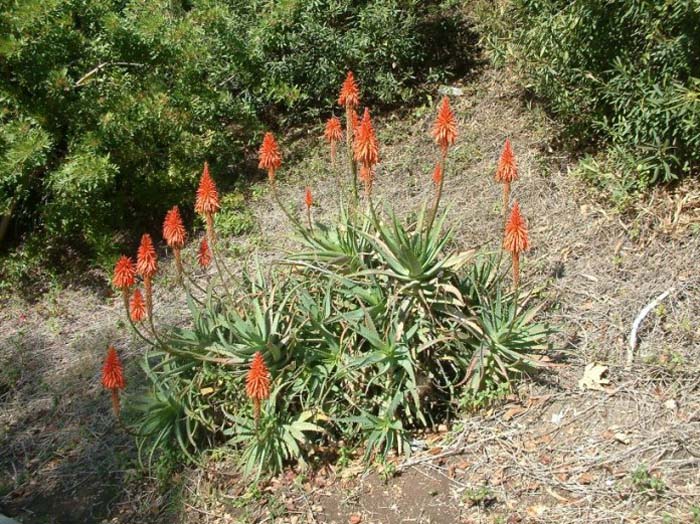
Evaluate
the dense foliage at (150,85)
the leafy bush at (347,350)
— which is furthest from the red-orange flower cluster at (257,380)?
the dense foliage at (150,85)

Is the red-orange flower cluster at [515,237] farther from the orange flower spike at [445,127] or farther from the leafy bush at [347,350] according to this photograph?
the orange flower spike at [445,127]

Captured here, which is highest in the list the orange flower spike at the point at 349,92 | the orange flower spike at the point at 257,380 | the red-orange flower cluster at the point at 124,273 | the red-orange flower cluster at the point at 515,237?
the orange flower spike at the point at 349,92

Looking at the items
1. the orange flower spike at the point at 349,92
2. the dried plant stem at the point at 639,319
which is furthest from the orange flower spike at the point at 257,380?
the dried plant stem at the point at 639,319

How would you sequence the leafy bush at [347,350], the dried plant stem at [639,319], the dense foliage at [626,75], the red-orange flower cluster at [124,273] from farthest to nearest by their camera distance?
the dense foliage at [626,75] < the dried plant stem at [639,319] < the leafy bush at [347,350] < the red-orange flower cluster at [124,273]

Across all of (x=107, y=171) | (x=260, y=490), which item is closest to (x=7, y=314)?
(x=107, y=171)

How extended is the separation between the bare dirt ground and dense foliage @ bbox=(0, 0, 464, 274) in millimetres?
943

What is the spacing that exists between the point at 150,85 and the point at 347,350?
356 centimetres

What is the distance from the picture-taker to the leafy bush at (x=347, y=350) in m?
4.27

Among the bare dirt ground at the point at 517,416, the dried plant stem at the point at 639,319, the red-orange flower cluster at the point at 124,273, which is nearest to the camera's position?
the red-orange flower cluster at the point at 124,273

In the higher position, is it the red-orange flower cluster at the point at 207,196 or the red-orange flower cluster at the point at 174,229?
the red-orange flower cluster at the point at 207,196

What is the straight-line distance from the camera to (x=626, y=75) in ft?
18.1

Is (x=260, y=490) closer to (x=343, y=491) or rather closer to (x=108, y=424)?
(x=343, y=491)

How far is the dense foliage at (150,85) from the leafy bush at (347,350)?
242 centimetres

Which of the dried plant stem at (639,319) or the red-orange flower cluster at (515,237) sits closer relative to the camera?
the red-orange flower cluster at (515,237)
